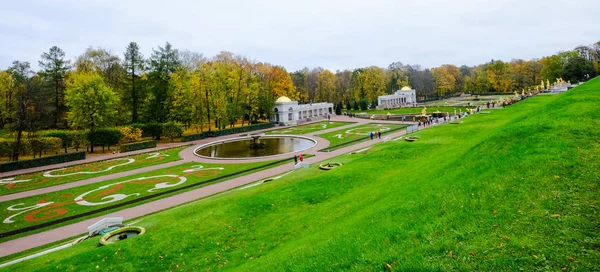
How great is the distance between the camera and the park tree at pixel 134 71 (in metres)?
60.2

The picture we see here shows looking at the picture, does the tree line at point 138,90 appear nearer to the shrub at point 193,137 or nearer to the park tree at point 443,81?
the shrub at point 193,137

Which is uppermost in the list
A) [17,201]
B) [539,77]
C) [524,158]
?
[539,77]

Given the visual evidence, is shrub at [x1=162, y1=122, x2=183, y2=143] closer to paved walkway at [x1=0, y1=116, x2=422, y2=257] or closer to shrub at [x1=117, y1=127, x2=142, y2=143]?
shrub at [x1=117, y1=127, x2=142, y2=143]

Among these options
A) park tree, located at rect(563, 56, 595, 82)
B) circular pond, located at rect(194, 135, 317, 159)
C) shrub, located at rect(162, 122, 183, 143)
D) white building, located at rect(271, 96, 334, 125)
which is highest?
park tree, located at rect(563, 56, 595, 82)

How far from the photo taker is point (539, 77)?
114 meters

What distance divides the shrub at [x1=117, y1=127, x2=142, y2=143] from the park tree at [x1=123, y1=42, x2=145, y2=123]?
381 inches

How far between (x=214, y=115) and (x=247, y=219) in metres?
51.0

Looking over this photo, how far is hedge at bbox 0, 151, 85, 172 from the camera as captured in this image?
118ft

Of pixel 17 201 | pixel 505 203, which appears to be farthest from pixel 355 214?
pixel 17 201

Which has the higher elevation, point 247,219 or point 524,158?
point 524,158

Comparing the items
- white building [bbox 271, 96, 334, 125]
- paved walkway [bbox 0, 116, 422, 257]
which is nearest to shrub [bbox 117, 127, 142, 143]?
paved walkway [bbox 0, 116, 422, 257]

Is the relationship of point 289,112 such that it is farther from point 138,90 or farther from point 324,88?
point 324,88

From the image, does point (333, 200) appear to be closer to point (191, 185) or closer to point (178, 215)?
point (178, 215)

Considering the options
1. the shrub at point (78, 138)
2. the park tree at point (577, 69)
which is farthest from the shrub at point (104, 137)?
the park tree at point (577, 69)
